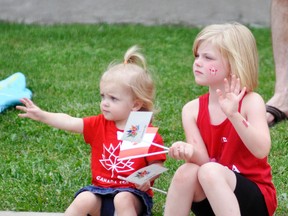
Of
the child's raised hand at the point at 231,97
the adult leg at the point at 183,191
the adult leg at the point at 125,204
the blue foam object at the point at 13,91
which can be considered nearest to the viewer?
the child's raised hand at the point at 231,97

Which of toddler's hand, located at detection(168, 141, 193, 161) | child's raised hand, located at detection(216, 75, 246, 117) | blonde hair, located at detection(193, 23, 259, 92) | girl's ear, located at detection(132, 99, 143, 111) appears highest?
blonde hair, located at detection(193, 23, 259, 92)

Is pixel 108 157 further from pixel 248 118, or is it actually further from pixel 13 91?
pixel 13 91

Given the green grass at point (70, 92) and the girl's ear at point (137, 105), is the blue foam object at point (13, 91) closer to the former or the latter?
the green grass at point (70, 92)

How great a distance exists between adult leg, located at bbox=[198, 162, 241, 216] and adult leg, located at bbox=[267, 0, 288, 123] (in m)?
2.37

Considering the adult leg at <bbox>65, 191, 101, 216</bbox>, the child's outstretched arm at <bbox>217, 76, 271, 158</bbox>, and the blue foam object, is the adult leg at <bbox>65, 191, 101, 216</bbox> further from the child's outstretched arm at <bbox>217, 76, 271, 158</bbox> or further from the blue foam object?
the blue foam object

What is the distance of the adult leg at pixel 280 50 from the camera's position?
5844mm

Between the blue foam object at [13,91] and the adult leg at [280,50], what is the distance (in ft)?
6.19

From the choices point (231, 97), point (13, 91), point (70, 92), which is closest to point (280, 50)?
point (70, 92)

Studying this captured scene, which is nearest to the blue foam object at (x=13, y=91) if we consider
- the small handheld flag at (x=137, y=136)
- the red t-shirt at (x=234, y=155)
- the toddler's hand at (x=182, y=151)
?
the small handheld flag at (x=137, y=136)

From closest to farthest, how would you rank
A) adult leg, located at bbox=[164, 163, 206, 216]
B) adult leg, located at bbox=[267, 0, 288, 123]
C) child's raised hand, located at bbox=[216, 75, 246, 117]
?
child's raised hand, located at bbox=[216, 75, 246, 117], adult leg, located at bbox=[164, 163, 206, 216], adult leg, located at bbox=[267, 0, 288, 123]

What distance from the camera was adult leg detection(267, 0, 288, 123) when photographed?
5.84 meters

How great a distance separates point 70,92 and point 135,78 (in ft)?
9.51

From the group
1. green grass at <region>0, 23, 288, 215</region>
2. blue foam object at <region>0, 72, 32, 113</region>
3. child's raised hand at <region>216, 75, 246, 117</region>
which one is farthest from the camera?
blue foam object at <region>0, 72, 32, 113</region>

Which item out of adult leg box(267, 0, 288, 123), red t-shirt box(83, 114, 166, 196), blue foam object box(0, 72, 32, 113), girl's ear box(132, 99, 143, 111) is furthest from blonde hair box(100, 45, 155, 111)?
blue foam object box(0, 72, 32, 113)
